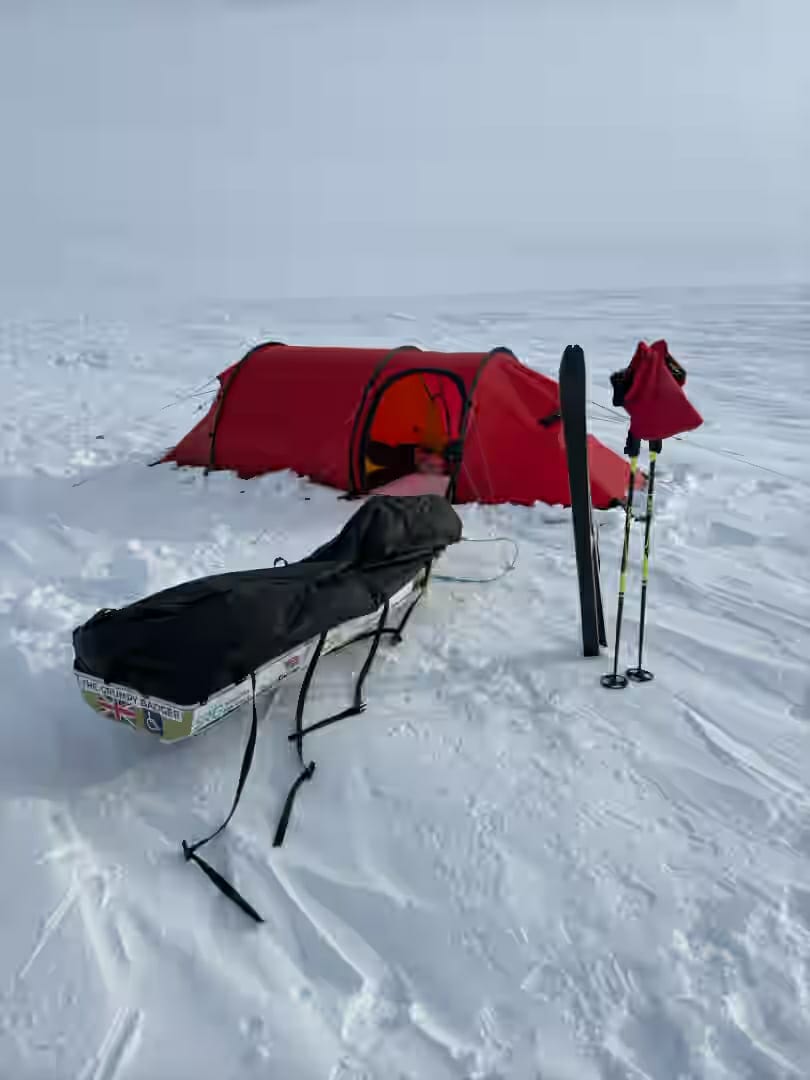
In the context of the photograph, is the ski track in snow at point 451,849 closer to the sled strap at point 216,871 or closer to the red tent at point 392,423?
the sled strap at point 216,871

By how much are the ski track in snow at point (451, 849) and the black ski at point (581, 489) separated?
0.20 metres

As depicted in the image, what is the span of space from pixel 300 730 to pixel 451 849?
Answer: 31.8 inches

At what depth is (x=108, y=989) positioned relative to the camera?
229cm

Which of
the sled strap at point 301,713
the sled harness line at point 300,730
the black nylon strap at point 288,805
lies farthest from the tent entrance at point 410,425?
the black nylon strap at point 288,805

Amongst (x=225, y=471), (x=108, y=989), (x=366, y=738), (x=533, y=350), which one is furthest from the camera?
(x=533, y=350)

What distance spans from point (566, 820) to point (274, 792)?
1049mm

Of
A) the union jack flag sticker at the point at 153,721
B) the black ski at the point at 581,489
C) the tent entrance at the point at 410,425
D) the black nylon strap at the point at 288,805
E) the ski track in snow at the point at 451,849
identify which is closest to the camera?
the ski track in snow at the point at 451,849

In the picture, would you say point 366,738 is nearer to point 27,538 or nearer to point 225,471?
point 27,538

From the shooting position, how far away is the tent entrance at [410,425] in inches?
249

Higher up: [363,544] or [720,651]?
[363,544]

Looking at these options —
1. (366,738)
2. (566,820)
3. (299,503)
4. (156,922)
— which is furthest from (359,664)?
(299,503)

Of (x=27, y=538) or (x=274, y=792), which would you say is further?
(x=27, y=538)

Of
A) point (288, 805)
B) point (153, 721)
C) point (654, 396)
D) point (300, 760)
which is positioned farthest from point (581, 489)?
point (153, 721)

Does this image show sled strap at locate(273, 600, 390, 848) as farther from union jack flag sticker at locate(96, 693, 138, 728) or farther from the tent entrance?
the tent entrance
